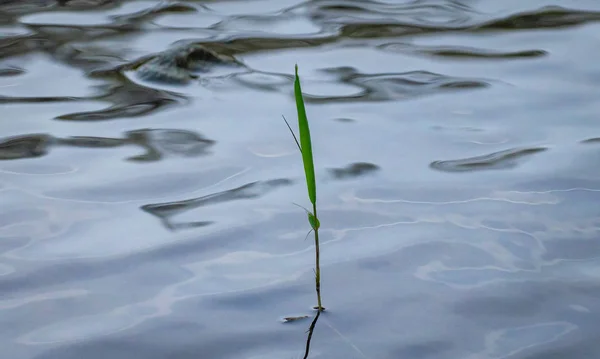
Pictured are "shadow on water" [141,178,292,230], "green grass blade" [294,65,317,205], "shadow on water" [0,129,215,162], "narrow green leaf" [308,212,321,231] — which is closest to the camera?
"green grass blade" [294,65,317,205]

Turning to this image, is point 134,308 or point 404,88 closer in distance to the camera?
point 134,308

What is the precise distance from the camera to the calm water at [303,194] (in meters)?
1.50

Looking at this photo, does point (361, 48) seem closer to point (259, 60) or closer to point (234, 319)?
point (259, 60)

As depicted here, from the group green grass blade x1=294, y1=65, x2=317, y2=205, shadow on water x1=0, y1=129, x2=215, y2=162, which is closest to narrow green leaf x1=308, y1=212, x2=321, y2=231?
green grass blade x1=294, y1=65, x2=317, y2=205

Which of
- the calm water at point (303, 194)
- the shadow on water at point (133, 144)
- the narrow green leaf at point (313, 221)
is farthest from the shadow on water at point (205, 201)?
the narrow green leaf at point (313, 221)

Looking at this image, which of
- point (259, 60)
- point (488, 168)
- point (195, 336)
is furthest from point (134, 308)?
point (259, 60)

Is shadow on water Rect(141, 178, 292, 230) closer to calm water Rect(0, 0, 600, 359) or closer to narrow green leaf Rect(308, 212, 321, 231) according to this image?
calm water Rect(0, 0, 600, 359)

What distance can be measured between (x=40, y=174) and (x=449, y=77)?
4.56 ft

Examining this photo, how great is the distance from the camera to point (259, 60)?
3.19 m

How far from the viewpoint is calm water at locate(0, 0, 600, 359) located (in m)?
1.50

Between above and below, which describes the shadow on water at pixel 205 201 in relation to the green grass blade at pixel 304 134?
below

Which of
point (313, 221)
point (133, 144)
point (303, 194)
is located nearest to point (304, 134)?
point (313, 221)

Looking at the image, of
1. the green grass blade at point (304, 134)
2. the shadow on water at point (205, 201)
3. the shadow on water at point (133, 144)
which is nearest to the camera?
the green grass blade at point (304, 134)

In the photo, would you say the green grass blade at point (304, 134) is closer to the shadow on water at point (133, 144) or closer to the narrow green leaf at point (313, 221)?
the narrow green leaf at point (313, 221)
